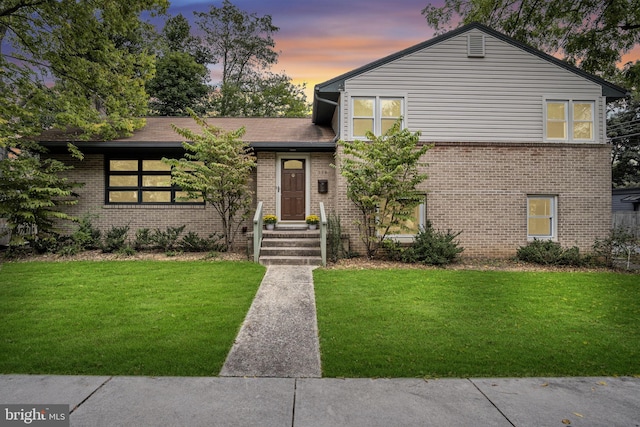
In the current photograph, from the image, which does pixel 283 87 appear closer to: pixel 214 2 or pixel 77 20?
pixel 214 2

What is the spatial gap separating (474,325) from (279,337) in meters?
2.73

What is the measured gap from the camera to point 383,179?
891 centimetres

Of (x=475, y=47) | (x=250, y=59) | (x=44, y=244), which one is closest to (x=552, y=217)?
(x=475, y=47)

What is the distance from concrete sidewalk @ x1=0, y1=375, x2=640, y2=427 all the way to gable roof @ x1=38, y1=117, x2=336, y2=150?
8703 millimetres

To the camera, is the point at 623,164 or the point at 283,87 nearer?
the point at 283,87

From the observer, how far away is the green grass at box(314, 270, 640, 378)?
3846 mm

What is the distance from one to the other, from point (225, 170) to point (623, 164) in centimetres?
3767

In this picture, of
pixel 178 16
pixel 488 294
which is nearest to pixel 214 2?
pixel 178 16

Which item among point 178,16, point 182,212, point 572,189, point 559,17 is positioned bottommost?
point 182,212

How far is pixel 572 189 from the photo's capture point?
10992 mm

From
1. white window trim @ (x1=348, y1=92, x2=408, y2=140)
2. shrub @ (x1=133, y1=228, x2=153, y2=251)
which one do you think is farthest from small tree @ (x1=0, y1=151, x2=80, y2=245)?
white window trim @ (x1=348, y1=92, x2=408, y2=140)

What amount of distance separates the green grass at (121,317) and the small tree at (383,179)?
323 centimetres

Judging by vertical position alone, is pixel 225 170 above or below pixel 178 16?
below

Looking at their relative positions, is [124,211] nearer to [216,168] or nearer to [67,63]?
[216,168]
